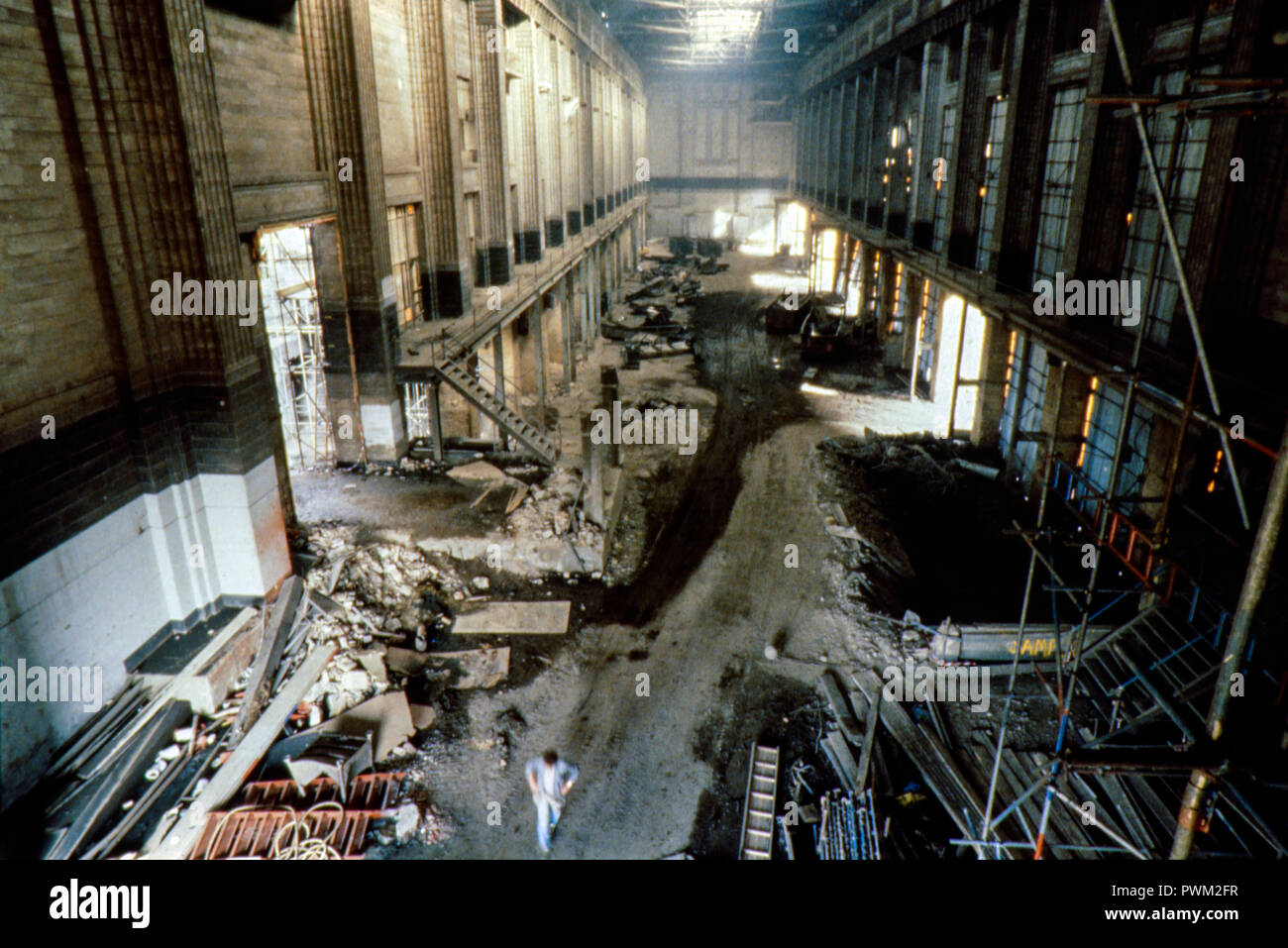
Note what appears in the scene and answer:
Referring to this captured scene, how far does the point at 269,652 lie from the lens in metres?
9.61

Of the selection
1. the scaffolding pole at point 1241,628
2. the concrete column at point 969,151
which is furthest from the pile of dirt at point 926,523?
the scaffolding pole at point 1241,628

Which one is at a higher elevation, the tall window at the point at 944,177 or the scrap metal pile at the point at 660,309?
the tall window at the point at 944,177

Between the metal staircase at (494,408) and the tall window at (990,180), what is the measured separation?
1102 cm

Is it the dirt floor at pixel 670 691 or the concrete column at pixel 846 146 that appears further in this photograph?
the concrete column at pixel 846 146

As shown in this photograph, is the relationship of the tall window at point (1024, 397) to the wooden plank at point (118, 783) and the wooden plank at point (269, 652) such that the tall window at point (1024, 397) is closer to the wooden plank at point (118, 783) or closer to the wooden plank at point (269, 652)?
the wooden plank at point (269, 652)

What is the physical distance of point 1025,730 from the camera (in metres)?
9.37

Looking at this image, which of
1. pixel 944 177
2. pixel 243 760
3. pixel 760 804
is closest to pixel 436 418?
pixel 243 760

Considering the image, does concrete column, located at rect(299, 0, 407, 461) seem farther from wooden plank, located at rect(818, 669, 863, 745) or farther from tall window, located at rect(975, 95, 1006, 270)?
tall window, located at rect(975, 95, 1006, 270)

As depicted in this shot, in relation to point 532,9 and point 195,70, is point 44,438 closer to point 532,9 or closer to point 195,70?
point 195,70

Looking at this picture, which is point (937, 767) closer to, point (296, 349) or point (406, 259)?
point (406, 259)

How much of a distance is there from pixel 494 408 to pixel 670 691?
7.51m

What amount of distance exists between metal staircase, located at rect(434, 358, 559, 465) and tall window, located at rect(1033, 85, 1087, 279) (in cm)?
1077

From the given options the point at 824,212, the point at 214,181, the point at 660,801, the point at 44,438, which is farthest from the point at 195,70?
the point at 824,212

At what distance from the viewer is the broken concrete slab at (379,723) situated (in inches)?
349
